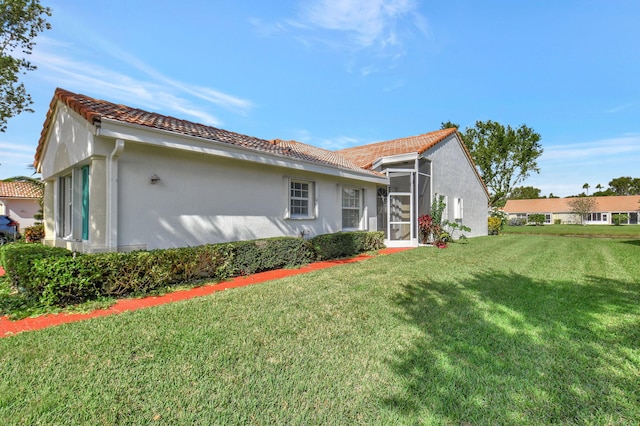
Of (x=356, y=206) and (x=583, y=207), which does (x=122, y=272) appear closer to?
(x=356, y=206)

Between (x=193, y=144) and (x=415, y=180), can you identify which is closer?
(x=193, y=144)

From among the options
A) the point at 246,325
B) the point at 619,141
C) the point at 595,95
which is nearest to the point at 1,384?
the point at 246,325

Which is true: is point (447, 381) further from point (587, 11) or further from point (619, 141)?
point (619, 141)

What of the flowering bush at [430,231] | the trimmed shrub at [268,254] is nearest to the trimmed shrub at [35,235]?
the trimmed shrub at [268,254]

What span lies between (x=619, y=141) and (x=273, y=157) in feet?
107

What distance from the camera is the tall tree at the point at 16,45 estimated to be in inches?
453

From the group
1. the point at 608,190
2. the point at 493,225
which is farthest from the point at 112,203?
the point at 608,190

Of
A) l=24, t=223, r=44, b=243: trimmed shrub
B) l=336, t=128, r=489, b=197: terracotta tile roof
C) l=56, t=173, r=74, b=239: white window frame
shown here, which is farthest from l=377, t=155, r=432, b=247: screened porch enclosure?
l=24, t=223, r=44, b=243: trimmed shrub

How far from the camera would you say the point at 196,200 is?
7.55 m

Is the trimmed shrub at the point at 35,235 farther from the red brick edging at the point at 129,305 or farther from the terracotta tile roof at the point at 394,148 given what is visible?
the terracotta tile roof at the point at 394,148

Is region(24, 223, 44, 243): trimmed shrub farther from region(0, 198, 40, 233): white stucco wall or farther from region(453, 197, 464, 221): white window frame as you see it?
region(453, 197, 464, 221): white window frame

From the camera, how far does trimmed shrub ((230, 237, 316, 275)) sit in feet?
24.3

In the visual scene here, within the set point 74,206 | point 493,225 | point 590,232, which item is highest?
point 74,206

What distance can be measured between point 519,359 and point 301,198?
8216mm
